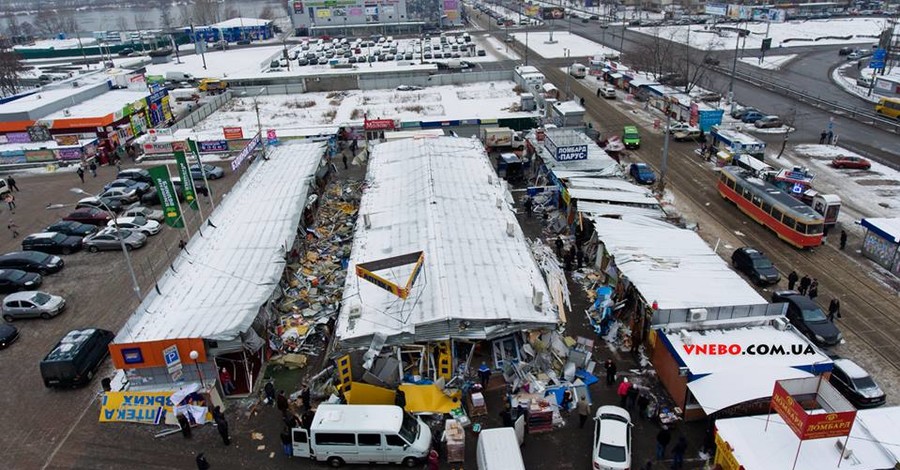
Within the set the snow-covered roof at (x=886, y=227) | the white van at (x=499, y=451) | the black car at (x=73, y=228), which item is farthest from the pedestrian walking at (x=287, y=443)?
the snow-covered roof at (x=886, y=227)

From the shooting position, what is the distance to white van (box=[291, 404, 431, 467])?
14.3m

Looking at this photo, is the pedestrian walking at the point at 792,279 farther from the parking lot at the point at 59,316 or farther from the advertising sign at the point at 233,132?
the advertising sign at the point at 233,132

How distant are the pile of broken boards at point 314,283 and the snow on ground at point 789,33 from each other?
69.5 meters

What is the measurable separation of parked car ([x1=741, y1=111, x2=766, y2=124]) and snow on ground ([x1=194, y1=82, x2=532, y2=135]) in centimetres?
1880

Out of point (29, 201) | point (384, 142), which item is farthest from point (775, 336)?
point (29, 201)

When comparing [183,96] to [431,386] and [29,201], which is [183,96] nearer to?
[29,201]

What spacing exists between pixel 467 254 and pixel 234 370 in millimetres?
8981

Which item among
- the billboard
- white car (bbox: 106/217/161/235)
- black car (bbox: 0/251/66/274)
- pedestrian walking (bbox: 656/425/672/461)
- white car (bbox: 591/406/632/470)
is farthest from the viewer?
the billboard

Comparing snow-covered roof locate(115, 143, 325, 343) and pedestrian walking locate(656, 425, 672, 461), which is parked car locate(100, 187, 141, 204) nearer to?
snow-covered roof locate(115, 143, 325, 343)

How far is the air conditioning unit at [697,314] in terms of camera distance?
16719 millimetres

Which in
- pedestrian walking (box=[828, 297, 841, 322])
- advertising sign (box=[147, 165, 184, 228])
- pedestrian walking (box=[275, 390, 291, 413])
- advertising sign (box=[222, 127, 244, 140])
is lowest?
pedestrian walking (box=[828, 297, 841, 322])

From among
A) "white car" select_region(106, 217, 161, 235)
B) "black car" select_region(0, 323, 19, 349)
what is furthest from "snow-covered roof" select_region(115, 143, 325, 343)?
"black car" select_region(0, 323, 19, 349)

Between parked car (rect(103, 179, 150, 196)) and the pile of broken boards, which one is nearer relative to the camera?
the pile of broken boards

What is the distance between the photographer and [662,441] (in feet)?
46.6
